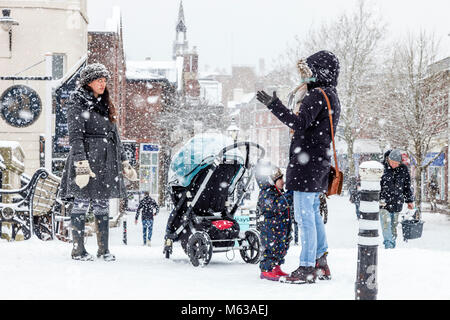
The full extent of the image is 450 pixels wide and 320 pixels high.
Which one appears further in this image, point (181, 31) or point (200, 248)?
point (181, 31)

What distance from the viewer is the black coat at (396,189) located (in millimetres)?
9922

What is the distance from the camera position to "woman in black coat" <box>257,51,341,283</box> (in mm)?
4758

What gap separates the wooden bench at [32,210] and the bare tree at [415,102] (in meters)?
19.9

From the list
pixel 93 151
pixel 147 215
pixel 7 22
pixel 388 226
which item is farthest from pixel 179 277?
pixel 7 22

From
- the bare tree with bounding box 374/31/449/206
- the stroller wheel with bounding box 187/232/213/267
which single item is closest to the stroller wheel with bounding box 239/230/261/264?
the stroller wheel with bounding box 187/232/213/267

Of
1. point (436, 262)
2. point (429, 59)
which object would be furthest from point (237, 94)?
point (436, 262)

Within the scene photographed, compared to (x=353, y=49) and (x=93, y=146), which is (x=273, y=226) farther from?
(x=353, y=49)

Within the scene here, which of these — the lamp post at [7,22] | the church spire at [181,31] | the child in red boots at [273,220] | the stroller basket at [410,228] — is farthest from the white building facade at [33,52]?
the church spire at [181,31]

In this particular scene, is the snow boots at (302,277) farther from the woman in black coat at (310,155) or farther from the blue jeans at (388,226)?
the blue jeans at (388,226)

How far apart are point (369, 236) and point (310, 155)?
114 centimetres

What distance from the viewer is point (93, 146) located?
18.9 feet

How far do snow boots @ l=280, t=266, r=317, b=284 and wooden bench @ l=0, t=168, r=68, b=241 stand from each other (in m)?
4.33
